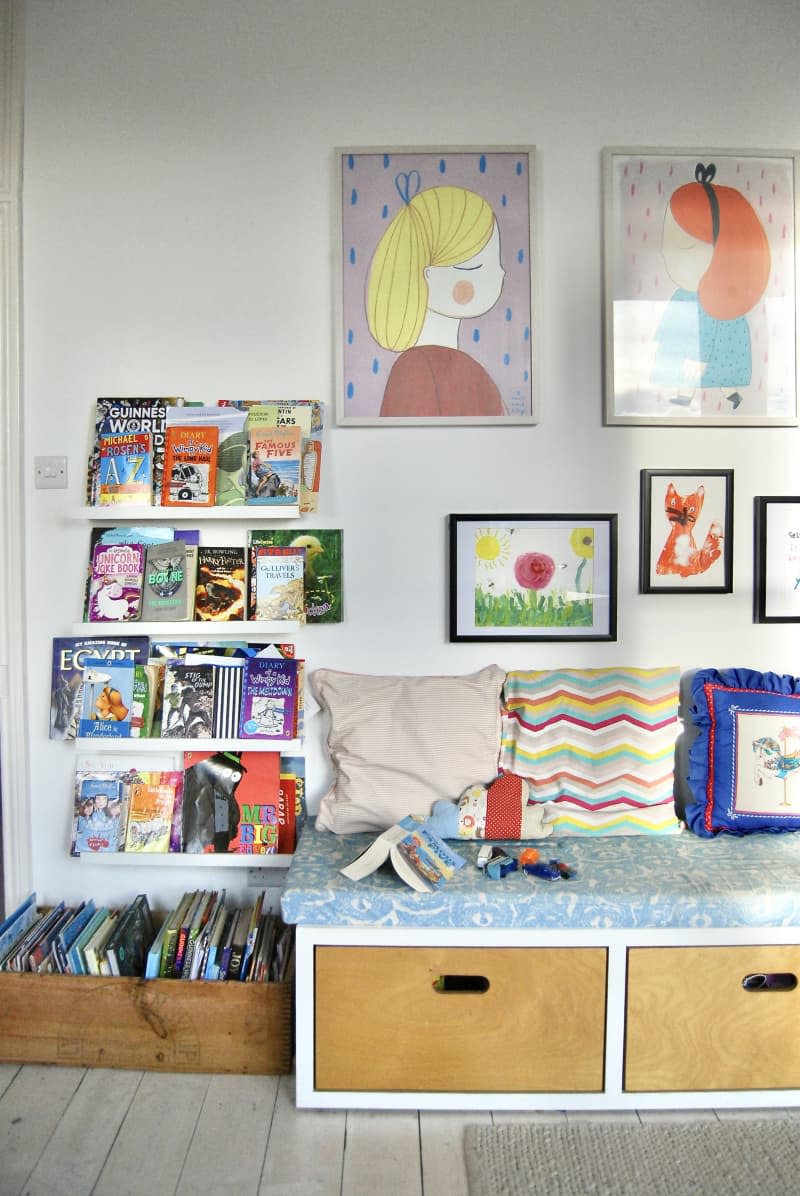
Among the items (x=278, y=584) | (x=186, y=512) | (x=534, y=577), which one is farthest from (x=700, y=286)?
(x=186, y=512)

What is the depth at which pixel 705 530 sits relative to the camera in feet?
6.82

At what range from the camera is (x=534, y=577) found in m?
2.06

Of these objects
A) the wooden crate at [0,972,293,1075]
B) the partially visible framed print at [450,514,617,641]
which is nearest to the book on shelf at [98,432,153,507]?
the partially visible framed print at [450,514,617,641]

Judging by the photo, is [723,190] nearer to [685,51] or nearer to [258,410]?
[685,51]

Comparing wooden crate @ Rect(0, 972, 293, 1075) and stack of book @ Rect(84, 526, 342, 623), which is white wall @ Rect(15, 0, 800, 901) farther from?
wooden crate @ Rect(0, 972, 293, 1075)

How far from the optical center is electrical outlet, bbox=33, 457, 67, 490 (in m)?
2.06

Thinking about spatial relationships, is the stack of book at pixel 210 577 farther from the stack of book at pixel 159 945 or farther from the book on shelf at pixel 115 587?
the stack of book at pixel 159 945

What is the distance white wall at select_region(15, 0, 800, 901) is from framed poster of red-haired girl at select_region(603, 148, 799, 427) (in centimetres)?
5

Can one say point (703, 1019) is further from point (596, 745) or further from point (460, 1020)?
point (596, 745)

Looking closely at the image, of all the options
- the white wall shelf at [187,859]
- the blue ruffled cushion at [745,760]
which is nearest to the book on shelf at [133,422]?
the white wall shelf at [187,859]

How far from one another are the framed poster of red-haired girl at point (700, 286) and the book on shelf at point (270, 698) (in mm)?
1072

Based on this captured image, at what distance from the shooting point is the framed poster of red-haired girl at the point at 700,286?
6.66 ft

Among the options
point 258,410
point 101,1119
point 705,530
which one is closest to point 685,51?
point 705,530

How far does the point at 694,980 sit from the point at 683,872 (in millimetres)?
215
